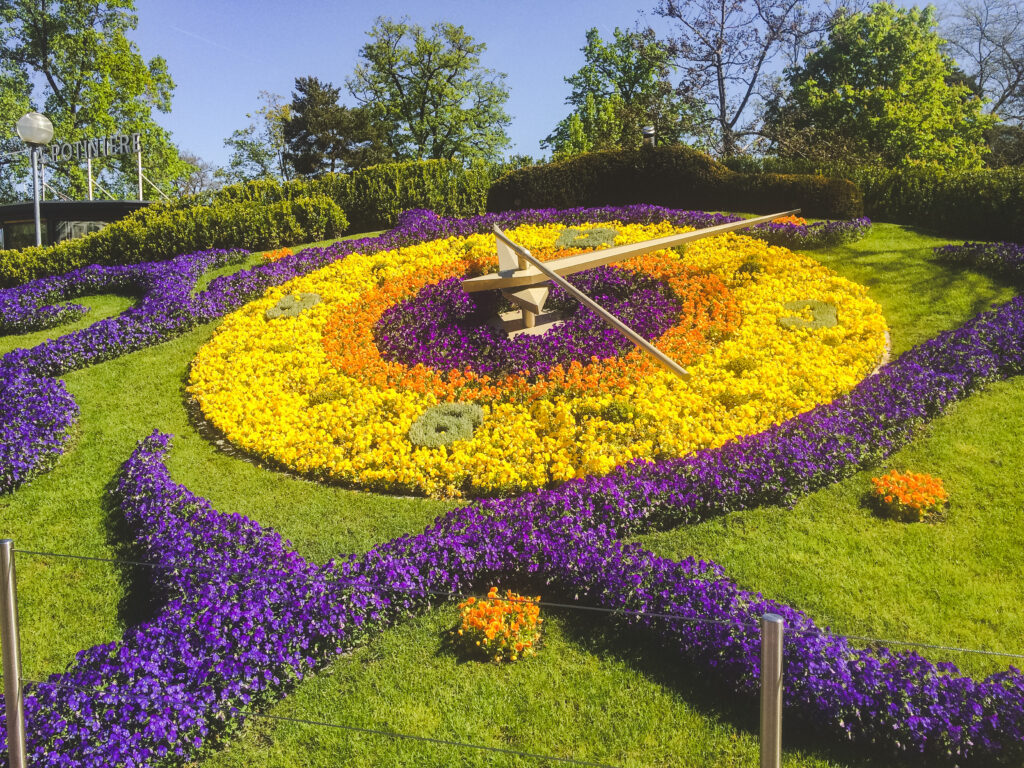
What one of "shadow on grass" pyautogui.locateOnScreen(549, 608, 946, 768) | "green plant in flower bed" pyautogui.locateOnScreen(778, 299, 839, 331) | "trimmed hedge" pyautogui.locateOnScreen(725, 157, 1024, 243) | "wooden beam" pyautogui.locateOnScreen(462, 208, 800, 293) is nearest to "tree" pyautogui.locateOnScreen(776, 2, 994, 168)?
"trimmed hedge" pyautogui.locateOnScreen(725, 157, 1024, 243)

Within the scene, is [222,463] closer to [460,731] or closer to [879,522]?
[460,731]

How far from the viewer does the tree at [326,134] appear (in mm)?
34688

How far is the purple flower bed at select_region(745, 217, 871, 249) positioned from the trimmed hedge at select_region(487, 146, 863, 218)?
119cm

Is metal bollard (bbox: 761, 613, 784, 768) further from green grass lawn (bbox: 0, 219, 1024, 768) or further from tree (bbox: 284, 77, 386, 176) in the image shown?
tree (bbox: 284, 77, 386, 176)

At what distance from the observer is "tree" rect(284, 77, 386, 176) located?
114 ft

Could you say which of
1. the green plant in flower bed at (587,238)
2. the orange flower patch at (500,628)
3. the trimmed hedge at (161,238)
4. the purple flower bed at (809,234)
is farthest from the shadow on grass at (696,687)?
the trimmed hedge at (161,238)

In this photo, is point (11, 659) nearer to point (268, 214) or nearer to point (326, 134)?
point (268, 214)

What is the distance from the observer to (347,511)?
5.71m

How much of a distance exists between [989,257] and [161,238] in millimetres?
13278

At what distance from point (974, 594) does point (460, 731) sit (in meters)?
3.37

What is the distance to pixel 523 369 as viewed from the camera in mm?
7387

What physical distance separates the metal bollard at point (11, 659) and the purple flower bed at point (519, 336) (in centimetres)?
514

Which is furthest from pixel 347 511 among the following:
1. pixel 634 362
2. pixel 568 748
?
pixel 634 362

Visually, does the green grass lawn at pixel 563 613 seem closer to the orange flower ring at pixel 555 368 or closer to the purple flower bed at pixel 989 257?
the orange flower ring at pixel 555 368
